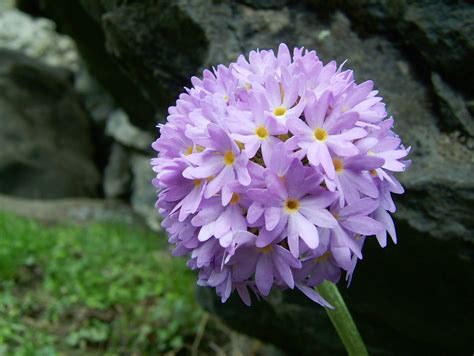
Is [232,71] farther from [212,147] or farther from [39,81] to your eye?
[39,81]

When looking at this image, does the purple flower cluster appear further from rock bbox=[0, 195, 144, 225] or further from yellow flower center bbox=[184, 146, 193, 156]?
rock bbox=[0, 195, 144, 225]

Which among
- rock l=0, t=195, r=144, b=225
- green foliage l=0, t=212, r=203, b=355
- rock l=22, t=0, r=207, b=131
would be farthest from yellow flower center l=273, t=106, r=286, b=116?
rock l=0, t=195, r=144, b=225

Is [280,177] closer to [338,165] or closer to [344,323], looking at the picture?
[338,165]

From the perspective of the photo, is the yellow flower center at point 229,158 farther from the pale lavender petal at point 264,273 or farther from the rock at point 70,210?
the rock at point 70,210

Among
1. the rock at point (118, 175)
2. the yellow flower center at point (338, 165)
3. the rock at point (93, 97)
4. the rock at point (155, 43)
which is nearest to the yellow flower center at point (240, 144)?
the yellow flower center at point (338, 165)

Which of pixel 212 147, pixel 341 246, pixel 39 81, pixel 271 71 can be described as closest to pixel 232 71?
pixel 271 71
